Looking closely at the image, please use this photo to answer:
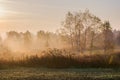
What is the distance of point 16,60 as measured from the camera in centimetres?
3681

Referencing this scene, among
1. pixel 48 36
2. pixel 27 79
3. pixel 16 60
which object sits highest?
pixel 48 36

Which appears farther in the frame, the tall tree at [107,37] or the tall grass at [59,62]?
the tall tree at [107,37]

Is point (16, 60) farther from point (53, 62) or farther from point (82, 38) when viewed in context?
point (82, 38)

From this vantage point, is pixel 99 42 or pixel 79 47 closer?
pixel 79 47

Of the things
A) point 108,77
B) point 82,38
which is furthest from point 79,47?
point 108,77

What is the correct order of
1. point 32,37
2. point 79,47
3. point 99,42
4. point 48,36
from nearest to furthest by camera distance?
point 79,47 < point 99,42 < point 48,36 < point 32,37

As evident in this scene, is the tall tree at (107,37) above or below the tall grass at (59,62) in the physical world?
above

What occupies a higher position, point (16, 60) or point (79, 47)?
point (79, 47)

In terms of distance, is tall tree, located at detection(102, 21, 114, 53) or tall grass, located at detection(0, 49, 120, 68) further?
tall tree, located at detection(102, 21, 114, 53)

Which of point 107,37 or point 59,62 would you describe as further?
point 107,37

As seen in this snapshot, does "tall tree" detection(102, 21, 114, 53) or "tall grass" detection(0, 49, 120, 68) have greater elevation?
"tall tree" detection(102, 21, 114, 53)

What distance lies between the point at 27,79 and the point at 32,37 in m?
167

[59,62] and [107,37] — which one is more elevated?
[107,37]

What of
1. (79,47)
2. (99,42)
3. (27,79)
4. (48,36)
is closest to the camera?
(27,79)
